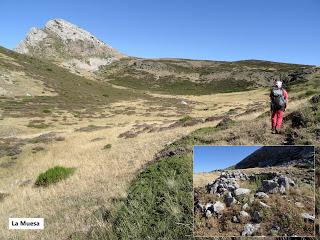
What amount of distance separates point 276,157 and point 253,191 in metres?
1.00

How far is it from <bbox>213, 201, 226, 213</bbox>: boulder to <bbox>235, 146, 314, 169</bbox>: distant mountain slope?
2.59ft

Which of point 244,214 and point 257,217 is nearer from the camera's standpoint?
point 257,217

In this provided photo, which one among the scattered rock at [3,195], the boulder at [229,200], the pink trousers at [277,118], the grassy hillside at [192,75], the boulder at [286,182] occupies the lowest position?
the scattered rock at [3,195]

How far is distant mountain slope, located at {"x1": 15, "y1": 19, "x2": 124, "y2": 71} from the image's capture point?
16975 cm

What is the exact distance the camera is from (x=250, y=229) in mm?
6809

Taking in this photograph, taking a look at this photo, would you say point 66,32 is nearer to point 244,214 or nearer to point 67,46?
point 67,46

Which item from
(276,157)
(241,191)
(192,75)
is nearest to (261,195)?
(241,191)

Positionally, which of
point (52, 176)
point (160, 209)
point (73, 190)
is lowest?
point (52, 176)

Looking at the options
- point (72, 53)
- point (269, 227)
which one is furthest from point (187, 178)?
point (72, 53)

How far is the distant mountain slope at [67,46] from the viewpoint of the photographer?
169750mm

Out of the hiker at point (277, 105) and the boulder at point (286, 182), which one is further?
the hiker at point (277, 105)

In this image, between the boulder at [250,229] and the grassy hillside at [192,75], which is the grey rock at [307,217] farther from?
the grassy hillside at [192,75]

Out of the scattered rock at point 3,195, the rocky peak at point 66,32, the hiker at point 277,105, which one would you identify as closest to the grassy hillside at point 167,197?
the hiker at point 277,105

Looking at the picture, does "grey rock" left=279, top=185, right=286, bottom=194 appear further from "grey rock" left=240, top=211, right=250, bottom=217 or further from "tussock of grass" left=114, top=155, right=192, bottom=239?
"tussock of grass" left=114, top=155, right=192, bottom=239
